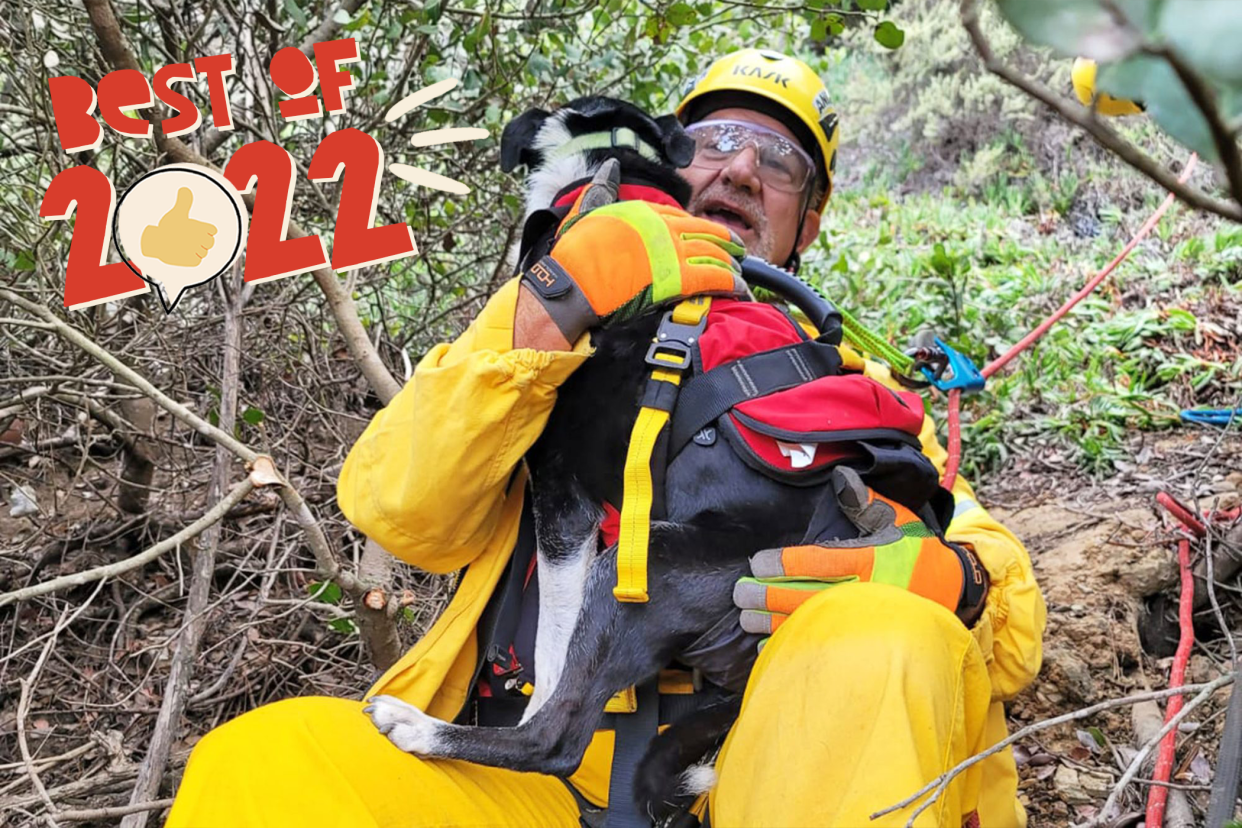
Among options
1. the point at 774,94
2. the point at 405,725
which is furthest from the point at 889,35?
the point at 405,725

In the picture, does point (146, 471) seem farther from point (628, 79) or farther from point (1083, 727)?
point (1083, 727)

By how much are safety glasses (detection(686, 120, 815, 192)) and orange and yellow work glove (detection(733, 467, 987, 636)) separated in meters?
1.42

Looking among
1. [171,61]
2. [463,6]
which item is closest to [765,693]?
[171,61]

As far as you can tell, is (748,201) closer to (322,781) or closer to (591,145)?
(591,145)

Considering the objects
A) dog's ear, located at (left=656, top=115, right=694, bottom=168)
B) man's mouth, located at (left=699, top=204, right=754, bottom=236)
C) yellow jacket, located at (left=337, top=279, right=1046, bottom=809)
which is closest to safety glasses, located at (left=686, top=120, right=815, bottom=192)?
man's mouth, located at (left=699, top=204, right=754, bottom=236)

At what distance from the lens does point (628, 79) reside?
430cm

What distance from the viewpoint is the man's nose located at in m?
3.03

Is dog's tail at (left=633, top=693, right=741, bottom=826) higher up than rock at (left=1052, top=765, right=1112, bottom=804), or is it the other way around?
dog's tail at (left=633, top=693, right=741, bottom=826)

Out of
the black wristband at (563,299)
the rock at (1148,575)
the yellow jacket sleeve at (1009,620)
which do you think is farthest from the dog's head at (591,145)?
the rock at (1148,575)

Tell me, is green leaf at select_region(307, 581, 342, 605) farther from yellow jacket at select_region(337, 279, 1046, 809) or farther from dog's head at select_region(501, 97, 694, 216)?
dog's head at select_region(501, 97, 694, 216)

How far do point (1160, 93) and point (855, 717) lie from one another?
1251mm

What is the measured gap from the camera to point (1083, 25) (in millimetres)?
423

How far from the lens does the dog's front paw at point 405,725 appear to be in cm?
192

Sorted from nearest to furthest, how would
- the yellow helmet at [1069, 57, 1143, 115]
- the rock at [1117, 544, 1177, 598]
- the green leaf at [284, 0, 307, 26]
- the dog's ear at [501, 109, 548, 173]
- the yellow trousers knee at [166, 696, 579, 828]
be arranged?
the yellow helmet at [1069, 57, 1143, 115], the yellow trousers knee at [166, 696, 579, 828], the dog's ear at [501, 109, 548, 173], the green leaf at [284, 0, 307, 26], the rock at [1117, 544, 1177, 598]
